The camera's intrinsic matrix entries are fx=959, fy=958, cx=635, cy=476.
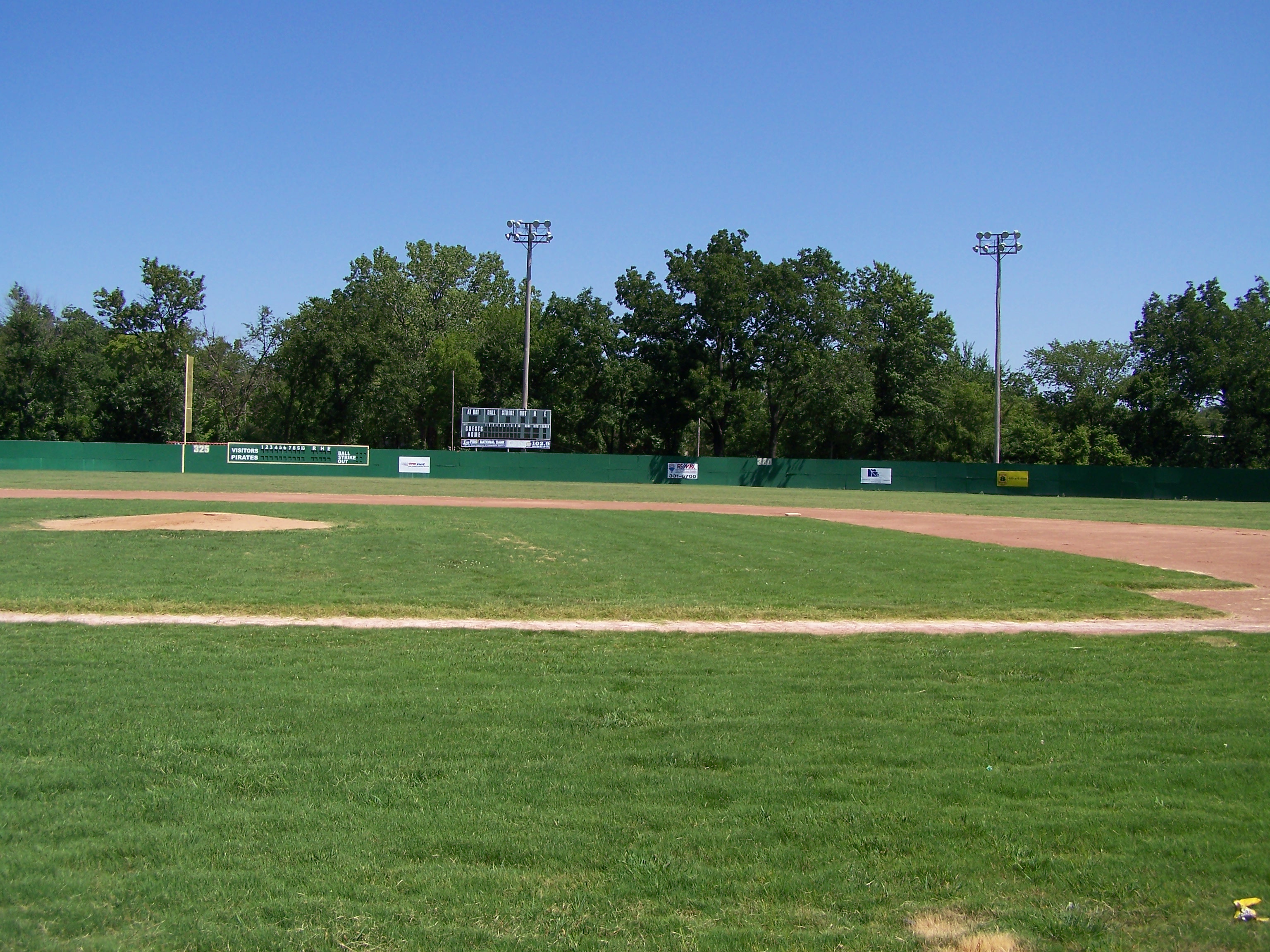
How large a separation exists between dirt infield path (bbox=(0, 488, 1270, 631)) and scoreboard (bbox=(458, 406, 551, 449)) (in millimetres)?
16748

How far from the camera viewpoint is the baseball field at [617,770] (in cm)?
398

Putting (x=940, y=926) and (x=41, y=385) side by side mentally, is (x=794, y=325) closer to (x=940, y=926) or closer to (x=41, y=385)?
(x=41, y=385)

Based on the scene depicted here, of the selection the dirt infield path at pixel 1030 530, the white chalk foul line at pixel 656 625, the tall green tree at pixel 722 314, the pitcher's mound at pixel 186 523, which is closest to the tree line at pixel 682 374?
the tall green tree at pixel 722 314

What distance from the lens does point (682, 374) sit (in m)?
70.0

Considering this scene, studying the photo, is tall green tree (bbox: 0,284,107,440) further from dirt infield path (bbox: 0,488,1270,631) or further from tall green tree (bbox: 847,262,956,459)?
tall green tree (bbox: 847,262,956,459)

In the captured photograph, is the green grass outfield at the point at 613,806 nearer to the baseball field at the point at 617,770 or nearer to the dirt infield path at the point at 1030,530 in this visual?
the baseball field at the point at 617,770

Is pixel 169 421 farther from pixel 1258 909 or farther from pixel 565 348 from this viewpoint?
pixel 1258 909

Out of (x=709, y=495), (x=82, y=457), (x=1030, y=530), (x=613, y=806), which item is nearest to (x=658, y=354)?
(x=709, y=495)

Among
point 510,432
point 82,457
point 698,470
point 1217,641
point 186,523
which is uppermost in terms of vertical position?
point 510,432

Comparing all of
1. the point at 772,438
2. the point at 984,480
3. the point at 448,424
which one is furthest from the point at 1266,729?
the point at 448,424

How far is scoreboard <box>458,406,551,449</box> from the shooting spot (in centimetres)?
5578

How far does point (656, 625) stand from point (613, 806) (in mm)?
6311

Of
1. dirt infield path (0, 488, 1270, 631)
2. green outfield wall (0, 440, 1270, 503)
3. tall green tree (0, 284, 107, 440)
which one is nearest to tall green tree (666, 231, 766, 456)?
green outfield wall (0, 440, 1270, 503)

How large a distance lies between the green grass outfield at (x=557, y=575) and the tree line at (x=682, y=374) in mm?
48439
